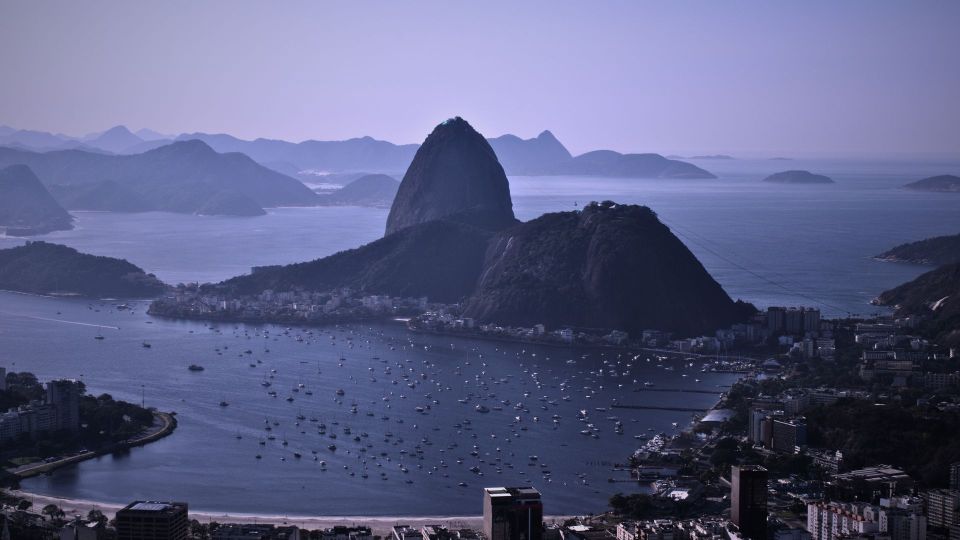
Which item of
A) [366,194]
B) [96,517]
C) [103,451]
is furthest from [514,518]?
[366,194]

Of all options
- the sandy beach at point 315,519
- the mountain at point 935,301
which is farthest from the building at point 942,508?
the mountain at point 935,301

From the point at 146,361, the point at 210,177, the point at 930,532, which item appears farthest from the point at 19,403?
the point at 210,177

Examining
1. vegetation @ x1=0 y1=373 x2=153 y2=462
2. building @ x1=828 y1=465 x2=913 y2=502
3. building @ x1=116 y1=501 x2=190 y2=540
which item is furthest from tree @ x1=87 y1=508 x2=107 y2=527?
building @ x1=828 y1=465 x2=913 y2=502

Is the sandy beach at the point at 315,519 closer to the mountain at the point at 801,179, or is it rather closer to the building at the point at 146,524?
the building at the point at 146,524

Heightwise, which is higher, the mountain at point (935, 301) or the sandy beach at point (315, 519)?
the mountain at point (935, 301)

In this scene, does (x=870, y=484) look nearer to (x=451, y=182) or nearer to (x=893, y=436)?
(x=893, y=436)

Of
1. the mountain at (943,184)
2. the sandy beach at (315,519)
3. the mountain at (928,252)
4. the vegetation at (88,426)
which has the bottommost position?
the sandy beach at (315,519)

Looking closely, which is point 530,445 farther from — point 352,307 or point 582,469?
point 352,307
